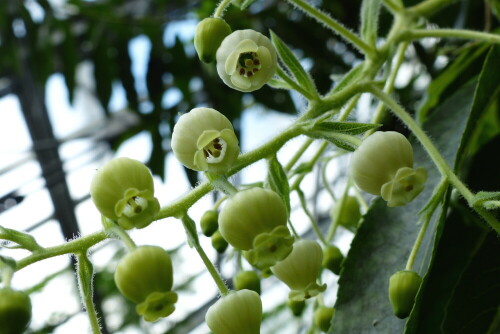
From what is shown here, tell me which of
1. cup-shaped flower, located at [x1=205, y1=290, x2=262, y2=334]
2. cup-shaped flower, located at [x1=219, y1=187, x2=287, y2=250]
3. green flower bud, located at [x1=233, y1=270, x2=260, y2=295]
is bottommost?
cup-shaped flower, located at [x1=205, y1=290, x2=262, y2=334]

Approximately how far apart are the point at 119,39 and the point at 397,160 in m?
1.41

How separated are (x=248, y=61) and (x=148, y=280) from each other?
22cm

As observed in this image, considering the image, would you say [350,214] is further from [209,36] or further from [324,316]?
[209,36]

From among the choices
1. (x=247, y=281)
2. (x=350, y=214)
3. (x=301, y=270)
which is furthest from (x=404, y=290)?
(x=350, y=214)

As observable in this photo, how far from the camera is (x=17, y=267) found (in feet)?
1.63

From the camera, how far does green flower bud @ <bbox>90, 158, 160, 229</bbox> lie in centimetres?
50

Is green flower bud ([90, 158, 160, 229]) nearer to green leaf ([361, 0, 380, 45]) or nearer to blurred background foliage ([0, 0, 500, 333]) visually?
green leaf ([361, 0, 380, 45])

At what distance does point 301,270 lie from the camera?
62cm

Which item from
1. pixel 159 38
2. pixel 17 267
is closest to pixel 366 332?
pixel 17 267

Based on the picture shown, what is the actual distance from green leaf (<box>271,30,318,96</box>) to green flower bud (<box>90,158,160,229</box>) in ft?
0.63

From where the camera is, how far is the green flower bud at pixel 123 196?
1.63ft

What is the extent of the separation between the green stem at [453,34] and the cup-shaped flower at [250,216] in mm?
312

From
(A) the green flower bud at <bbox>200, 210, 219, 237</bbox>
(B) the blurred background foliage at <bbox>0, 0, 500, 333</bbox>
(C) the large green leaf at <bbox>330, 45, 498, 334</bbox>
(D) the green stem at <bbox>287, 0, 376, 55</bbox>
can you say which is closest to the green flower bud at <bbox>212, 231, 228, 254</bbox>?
(A) the green flower bud at <bbox>200, 210, 219, 237</bbox>

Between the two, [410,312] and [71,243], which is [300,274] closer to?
[410,312]
